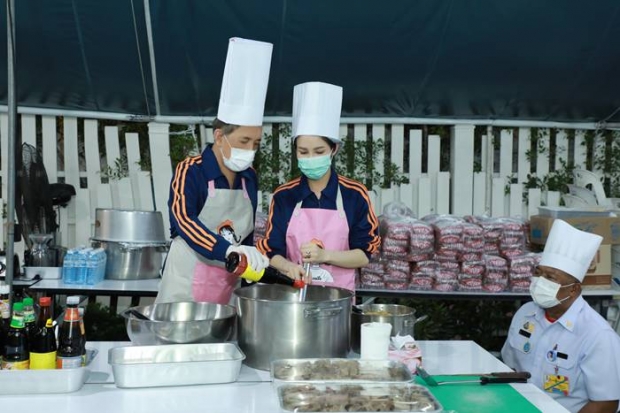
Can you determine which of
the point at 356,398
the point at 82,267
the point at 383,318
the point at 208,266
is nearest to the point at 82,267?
the point at 82,267

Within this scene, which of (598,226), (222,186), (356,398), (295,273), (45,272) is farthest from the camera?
(598,226)

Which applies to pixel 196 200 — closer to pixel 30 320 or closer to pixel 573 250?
pixel 30 320

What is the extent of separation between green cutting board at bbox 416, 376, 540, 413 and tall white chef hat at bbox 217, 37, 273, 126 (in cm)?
125

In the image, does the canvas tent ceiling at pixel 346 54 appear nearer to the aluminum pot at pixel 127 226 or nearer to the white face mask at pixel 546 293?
the aluminum pot at pixel 127 226

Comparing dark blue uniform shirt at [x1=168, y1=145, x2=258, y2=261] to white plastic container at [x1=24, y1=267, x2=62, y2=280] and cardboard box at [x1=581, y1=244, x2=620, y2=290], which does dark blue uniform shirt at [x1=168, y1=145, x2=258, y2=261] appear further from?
cardboard box at [x1=581, y1=244, x2=620, y2=290]

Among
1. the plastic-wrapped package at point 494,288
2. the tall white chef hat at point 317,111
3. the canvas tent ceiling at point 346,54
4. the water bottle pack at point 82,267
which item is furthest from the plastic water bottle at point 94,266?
the plastic-wrapped package at point 494,288

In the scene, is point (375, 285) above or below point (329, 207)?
below

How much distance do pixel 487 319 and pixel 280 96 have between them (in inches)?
101

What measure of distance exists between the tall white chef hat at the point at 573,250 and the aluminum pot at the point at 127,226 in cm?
268

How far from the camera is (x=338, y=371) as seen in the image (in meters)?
2.02

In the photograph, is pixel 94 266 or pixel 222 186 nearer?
pixel 222 186

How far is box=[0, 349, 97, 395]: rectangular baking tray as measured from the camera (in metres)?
1.96

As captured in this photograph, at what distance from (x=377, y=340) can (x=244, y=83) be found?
1.25m

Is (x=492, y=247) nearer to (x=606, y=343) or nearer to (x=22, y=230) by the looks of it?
(x=606, y=343)
